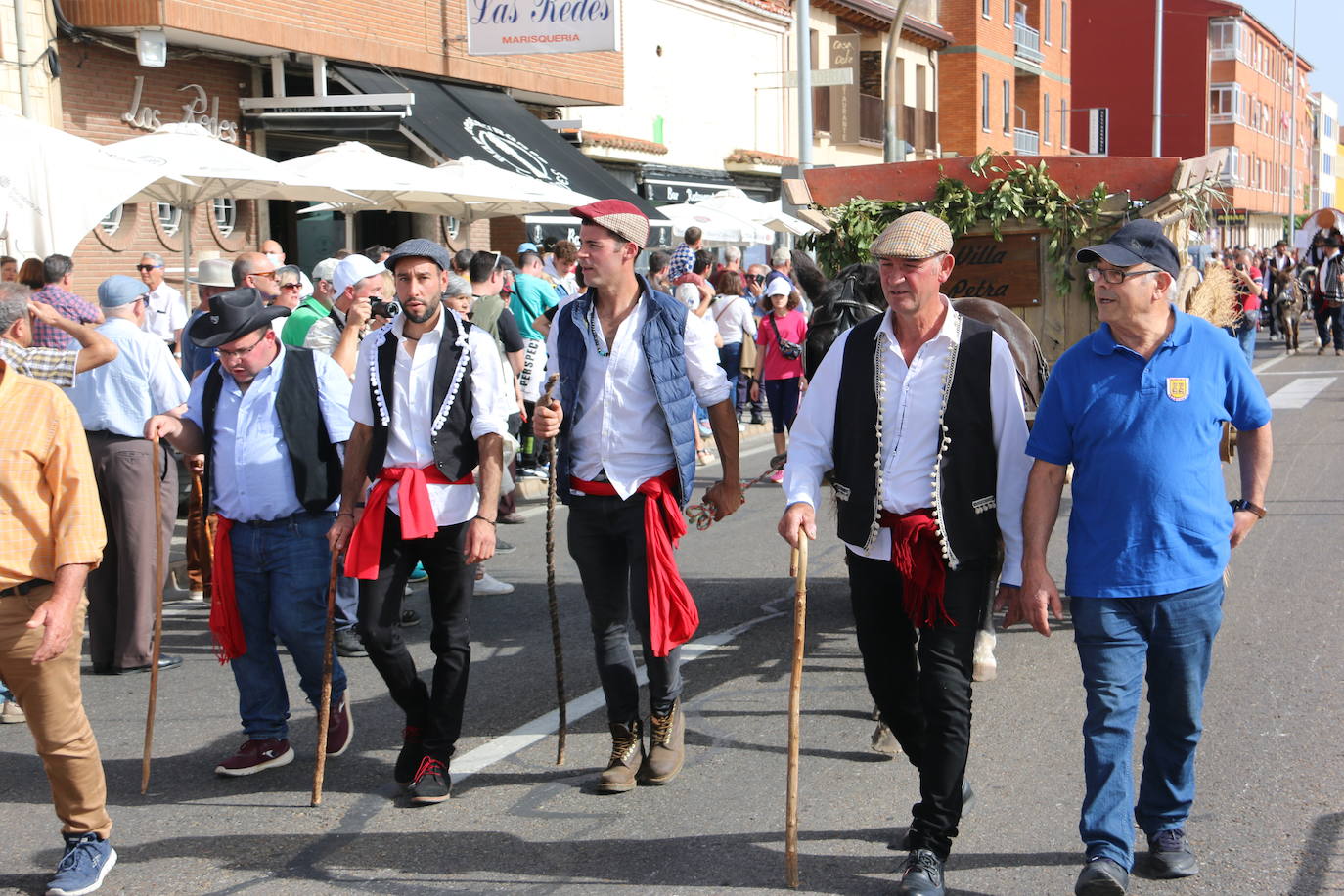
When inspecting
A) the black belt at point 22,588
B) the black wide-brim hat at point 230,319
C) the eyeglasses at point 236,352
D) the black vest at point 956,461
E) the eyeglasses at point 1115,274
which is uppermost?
the eyeglasses at point 1115,274

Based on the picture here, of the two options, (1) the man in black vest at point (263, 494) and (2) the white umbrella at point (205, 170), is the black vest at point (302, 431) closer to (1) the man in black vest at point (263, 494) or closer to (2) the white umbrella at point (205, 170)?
(1) the man in black vest at point (263, 494)

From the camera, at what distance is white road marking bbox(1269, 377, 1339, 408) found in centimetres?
1769

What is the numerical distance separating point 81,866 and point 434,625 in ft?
4.63

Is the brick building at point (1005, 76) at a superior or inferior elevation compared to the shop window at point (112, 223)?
superior

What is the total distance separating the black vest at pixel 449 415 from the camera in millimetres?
5254

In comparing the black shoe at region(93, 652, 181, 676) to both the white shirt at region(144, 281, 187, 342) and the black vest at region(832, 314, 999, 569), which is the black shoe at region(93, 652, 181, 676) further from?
the white shirt at region(144, 281, 187, 342)

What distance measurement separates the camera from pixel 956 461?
4.38 m

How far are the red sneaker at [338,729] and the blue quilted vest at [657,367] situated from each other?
133 centimetres

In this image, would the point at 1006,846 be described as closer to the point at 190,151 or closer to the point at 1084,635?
the point at 1084,635

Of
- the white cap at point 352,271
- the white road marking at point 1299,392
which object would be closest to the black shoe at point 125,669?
the white cap at point 352,271

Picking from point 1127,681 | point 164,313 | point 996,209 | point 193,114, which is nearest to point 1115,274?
point 1127,681

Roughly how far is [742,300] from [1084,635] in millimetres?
11898

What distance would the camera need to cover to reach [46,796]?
18.1 feet

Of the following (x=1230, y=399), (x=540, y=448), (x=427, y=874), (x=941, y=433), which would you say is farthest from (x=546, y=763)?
(x=540, y=448)
